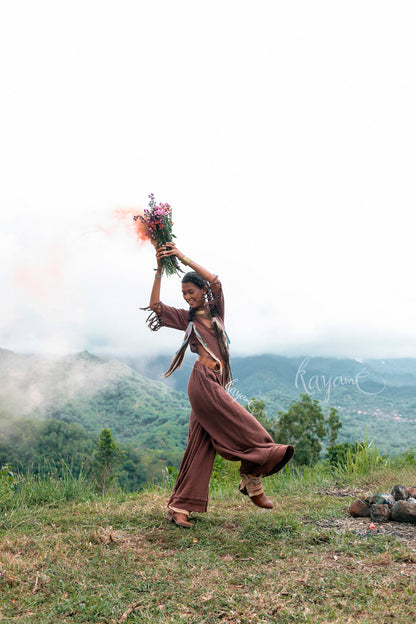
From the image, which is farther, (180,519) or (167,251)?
(167,251)

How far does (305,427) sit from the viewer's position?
17594 millimetres

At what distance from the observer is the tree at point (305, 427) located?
17.0m

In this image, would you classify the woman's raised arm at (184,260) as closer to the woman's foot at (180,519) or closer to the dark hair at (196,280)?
the dark hair at (196,280)

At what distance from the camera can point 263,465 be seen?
13.4 feet

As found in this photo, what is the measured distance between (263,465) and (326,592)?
1.28m

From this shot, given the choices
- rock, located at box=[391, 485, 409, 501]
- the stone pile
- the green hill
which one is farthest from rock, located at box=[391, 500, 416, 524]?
the green hill

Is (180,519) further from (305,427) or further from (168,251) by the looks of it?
(305,427)

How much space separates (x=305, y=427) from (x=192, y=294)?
14197 mm

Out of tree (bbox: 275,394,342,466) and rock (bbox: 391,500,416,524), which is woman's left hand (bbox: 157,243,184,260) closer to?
rock (bbox: 391,500,416,524)

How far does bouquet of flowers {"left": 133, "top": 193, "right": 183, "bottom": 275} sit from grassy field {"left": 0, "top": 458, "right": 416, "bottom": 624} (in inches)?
98.5

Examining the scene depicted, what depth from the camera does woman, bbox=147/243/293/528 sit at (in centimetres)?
420

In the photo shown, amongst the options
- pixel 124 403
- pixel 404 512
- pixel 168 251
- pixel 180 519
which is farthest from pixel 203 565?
pixel 124 403

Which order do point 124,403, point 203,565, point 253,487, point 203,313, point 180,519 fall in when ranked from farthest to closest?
point 124,403
point 203,313
point 180,519
point 253,487
point 203,565

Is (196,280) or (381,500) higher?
(196,280)
